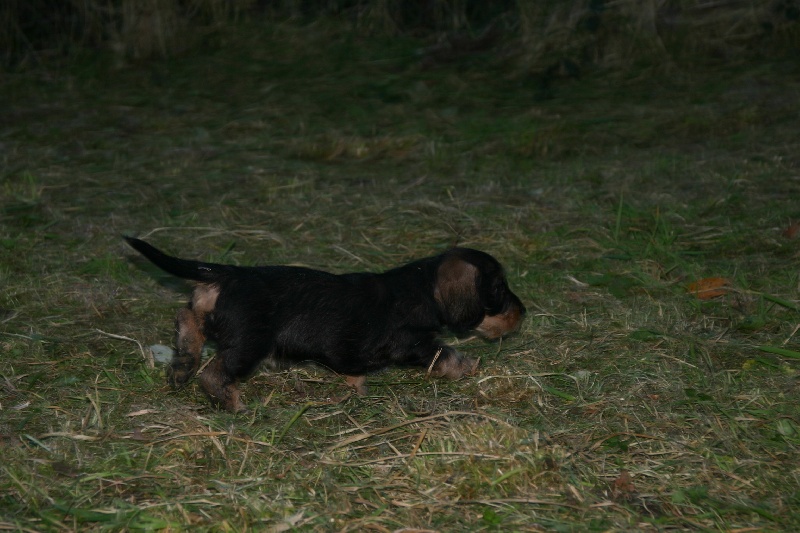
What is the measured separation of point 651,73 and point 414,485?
7.93 m

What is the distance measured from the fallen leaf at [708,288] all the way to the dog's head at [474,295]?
4.03 ft

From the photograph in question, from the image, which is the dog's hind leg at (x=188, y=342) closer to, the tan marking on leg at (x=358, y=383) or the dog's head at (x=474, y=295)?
the tan marking on leg at (x=358, y=383)

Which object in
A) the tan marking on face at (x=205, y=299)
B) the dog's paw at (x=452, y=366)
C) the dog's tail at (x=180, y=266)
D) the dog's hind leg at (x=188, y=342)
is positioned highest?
the dog's tail at (x=180, y=266)

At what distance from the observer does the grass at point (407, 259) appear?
3.59 m

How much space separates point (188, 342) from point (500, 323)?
1.48m

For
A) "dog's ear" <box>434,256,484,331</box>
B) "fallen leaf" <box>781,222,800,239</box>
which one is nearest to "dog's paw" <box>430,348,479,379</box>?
"dog's ear" <box>434,256,484,331</box>

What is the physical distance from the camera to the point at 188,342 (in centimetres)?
452

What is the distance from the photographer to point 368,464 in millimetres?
3775

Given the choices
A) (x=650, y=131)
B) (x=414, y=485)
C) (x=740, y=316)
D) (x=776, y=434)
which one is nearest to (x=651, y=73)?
(x=650, y=131)

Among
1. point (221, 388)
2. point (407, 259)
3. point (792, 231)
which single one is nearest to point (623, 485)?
point (221, 388)

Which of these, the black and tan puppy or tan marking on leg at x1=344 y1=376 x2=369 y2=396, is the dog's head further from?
tan marking on leg at x1=344 y1=376 x2=369 y2=396

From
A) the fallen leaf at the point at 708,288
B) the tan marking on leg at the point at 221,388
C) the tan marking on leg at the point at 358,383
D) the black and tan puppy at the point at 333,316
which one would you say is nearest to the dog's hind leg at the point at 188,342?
the black and tan puppy at the point at 333,316

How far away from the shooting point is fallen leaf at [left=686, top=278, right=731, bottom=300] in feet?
18.6

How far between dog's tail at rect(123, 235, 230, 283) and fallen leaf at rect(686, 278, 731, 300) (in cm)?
262
